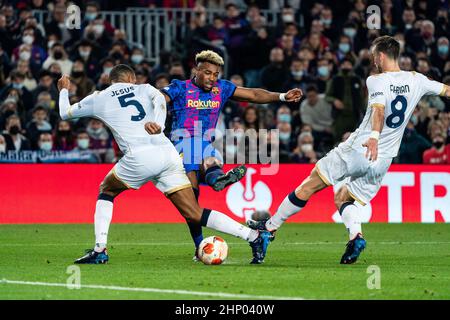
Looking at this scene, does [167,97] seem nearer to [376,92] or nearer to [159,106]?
[159,106]

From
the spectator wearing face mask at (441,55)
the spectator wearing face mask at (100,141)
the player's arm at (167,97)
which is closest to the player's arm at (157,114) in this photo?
the player's arm at (167,97)

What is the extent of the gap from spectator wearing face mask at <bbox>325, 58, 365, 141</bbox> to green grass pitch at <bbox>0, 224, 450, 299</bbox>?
13.9 feet

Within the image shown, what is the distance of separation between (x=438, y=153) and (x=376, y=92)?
9.47 metres

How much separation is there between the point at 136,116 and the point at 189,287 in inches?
114

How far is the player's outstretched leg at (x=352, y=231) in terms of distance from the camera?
11.9 meters

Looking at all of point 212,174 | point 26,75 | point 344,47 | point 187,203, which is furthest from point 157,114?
point 344,47

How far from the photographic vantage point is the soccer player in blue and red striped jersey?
12500 mm

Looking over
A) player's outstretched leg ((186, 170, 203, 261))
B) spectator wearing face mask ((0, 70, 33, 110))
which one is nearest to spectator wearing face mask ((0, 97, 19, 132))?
spectator wearing face mask ((0, 70, 33, 110))

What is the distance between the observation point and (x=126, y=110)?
11867 millimetres

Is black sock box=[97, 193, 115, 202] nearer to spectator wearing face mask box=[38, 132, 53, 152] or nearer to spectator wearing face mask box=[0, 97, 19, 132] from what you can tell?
spectator wearing face mask box=[38, 132, 53, 152]

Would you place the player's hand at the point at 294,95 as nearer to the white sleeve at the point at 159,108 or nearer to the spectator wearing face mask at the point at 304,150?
the white sleeve at the point at 159,108

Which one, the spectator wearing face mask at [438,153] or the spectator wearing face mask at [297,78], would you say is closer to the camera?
the spectator wearing face mask at [438,153]

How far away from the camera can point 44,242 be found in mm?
15094

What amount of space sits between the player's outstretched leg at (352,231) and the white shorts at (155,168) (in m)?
1.81
